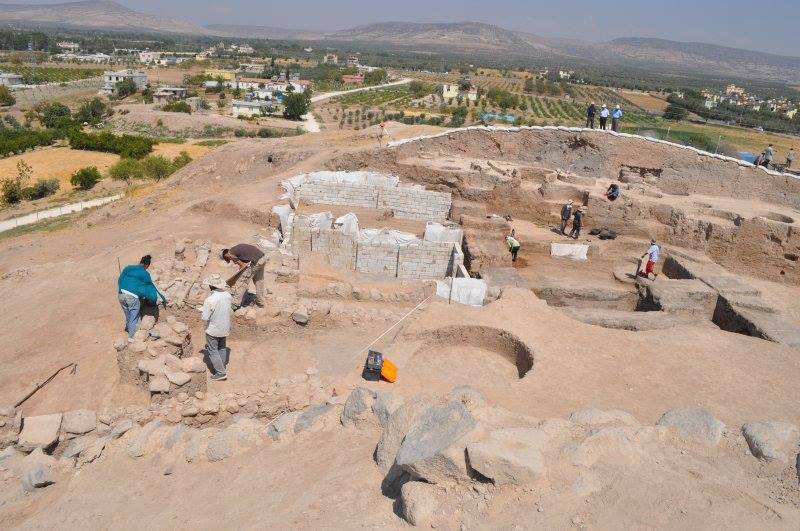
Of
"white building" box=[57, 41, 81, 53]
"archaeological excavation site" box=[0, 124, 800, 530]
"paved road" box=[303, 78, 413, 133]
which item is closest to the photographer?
"archaeological excavation site" box=[0, 124, 800, 530]

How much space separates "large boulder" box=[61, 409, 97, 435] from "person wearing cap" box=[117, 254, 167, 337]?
1.88 m

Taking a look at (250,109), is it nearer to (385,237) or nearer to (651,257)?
(385,237)

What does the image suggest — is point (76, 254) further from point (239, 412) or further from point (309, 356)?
point (239, 412)

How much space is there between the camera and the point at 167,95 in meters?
62.3

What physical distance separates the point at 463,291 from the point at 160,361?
5050 millimetres

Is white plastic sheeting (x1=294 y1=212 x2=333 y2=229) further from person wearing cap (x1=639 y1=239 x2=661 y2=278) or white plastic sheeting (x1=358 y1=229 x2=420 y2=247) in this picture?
person wearing cap (x1=639 y1=239 x2=661 y2=278)

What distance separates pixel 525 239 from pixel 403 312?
6.04m

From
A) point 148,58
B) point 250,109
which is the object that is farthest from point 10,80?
point 148,58

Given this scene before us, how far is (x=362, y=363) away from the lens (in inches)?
298

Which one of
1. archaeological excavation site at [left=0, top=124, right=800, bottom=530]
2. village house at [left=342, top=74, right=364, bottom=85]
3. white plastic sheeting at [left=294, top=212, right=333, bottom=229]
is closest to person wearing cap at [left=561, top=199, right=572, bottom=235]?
archaeological excavation site at [left=0, top=124, right=800, bottom=530]

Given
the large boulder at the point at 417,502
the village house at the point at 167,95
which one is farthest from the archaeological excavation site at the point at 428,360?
the village house at the point at 167,95

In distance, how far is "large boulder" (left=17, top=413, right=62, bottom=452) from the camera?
4.98m

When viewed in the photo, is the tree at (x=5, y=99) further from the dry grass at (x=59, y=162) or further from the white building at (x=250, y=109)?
the dry grass at (x=59, y=162)

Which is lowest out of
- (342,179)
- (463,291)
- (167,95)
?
(167,95)
